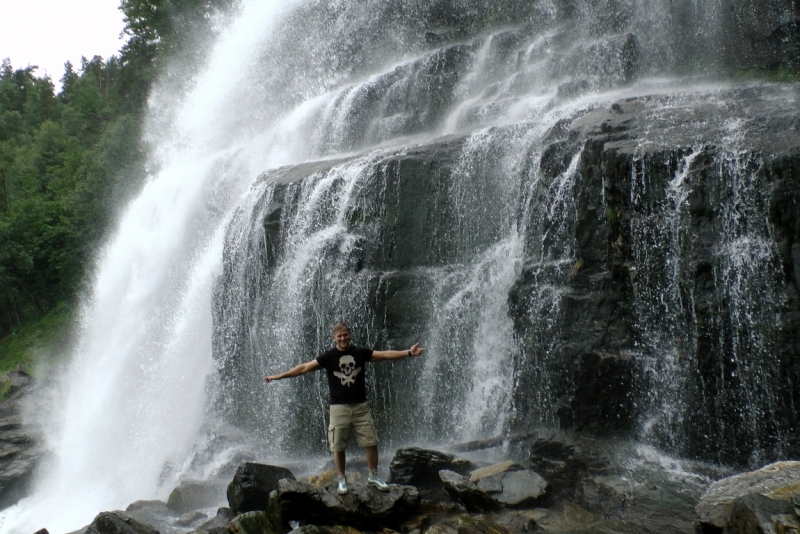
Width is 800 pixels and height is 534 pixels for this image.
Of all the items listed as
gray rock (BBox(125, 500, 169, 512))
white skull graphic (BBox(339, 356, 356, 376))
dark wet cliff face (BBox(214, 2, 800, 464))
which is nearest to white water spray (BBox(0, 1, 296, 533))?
gray rock (BBox(125, 500, 169, 512))

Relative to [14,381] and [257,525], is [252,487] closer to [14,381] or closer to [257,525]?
[257,525]

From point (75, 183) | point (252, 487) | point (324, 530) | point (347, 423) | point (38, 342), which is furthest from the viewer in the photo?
point (75, 183)

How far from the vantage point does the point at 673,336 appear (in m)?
8.77

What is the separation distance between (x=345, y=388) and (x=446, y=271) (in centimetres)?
570

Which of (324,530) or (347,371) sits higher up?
(347,371)

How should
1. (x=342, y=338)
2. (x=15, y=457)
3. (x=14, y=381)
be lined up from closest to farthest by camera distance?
(x=342, y=338) < (x=15, y=457) < (x=14, y=381)

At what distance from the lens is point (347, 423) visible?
21.4ft

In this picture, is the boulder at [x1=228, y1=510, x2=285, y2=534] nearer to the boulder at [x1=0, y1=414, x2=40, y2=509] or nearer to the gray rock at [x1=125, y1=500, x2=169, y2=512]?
the gray rock at [x1=125, y1=500, x2=169, y2=512]

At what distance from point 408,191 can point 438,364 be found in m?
3.36

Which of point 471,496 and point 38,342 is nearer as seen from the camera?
point 471,496

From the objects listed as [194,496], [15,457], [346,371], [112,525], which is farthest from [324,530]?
[15,457]

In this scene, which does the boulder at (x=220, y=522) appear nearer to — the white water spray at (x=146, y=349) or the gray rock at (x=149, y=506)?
the gray rock at (x=149, y=506)

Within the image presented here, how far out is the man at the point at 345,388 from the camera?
6.38m

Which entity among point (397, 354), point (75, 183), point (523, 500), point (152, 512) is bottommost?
point (152, 512)
